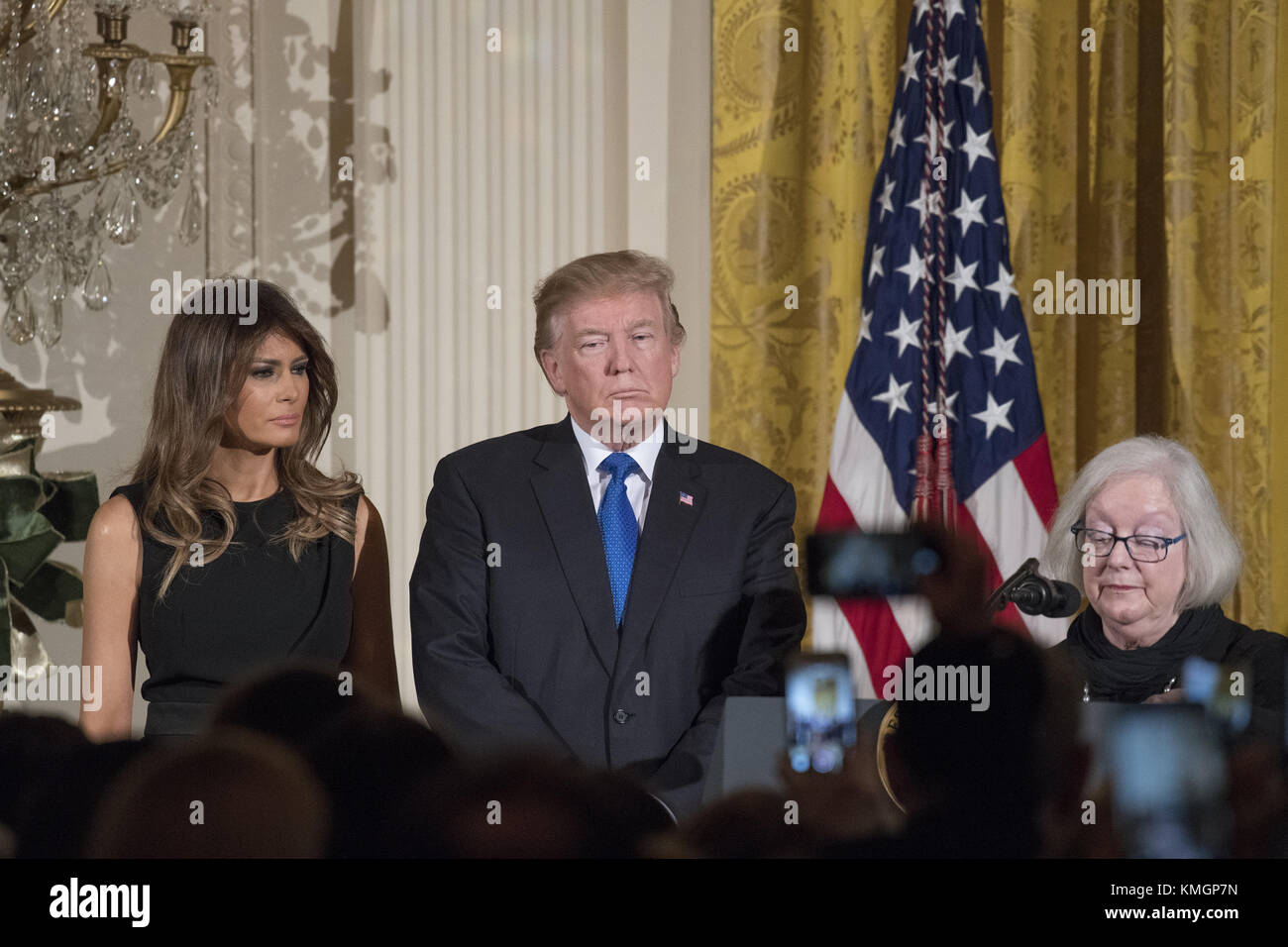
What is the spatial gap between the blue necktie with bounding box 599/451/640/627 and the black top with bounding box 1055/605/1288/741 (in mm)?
619

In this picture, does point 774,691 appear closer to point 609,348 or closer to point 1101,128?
point 609,348

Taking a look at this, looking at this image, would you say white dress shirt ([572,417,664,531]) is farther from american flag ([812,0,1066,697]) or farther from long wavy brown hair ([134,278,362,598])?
american flag ([812,0,1066,697])

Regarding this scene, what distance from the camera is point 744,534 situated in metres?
2.04

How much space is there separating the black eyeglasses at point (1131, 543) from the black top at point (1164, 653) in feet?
0.33

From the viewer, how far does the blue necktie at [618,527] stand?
200 cm

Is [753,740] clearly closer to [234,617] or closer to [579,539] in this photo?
[579,539]

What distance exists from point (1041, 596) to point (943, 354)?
7.63 ft

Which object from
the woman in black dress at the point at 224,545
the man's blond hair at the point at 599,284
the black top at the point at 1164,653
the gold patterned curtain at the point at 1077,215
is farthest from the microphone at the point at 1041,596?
the gold patterned curtain at the point at 1077,215

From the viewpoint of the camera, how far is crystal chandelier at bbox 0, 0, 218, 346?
3.22 m

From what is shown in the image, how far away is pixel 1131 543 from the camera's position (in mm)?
1926

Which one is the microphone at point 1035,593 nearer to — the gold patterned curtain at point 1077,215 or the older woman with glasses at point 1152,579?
the older woman with glasses at point 1152,579

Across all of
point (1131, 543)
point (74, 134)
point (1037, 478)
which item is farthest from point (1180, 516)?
point (74, 134)

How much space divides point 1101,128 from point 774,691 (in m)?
3.13

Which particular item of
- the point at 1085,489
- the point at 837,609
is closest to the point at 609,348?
the point at 1085,489
